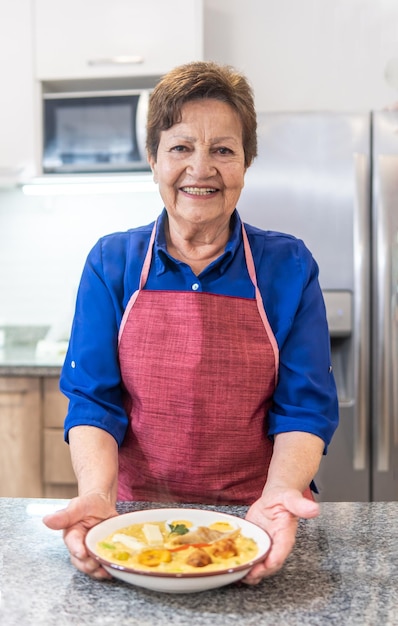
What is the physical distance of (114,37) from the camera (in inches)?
108

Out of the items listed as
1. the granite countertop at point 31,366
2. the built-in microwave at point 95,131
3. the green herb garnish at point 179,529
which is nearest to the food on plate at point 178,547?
the green herb garnish at point 179,529

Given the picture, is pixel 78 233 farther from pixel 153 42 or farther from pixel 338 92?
pixel 338 92

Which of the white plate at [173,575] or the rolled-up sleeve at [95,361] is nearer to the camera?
the white plate at [173,575]

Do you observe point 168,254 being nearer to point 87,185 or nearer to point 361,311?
point 361,311

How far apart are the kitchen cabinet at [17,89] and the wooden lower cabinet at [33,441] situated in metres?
0.85

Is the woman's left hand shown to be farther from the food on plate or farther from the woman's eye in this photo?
the woman's eye

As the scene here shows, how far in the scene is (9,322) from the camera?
3.22m

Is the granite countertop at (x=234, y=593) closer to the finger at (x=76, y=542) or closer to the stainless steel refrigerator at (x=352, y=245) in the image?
the finger at (x=76, y=542)

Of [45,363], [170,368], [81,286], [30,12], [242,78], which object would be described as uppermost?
[30,12]

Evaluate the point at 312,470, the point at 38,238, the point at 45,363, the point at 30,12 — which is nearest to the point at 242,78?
the point at 312,470

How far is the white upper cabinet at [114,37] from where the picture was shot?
270 cm

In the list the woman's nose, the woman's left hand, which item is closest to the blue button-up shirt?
the woman's nose

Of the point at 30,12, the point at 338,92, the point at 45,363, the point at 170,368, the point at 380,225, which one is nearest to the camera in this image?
the point at 170,368

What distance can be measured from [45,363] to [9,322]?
0.71 meters
